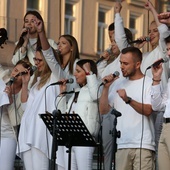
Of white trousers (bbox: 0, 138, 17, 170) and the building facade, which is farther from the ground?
the building facade

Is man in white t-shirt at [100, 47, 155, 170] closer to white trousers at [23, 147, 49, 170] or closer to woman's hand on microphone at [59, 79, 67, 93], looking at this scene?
woman's hand on microphone at [59, 79, 67, 93]

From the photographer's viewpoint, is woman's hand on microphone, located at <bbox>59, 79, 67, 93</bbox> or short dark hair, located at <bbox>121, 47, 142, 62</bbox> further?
woman's hand on microphone, located at <bbox>59, 79, 67, 93</bbox>

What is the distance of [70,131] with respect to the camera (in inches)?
378

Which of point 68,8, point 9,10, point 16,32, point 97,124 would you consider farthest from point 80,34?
point 97,124

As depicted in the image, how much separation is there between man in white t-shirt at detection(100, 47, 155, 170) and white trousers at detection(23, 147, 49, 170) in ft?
3.27

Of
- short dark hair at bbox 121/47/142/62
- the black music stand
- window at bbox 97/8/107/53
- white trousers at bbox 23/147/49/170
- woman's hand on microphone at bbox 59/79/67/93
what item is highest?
window at bbox 97/8/107/53

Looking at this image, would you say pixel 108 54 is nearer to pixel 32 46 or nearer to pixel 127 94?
pixel 32 46

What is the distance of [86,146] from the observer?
968 centimetres

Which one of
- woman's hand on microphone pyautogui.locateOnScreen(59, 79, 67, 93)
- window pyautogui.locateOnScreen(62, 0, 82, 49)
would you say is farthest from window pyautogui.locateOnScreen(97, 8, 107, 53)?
woman's hand on microphone pyautogui.locateOnScreen(59, 79, 67, 93)

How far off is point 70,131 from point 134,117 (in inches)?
31.4

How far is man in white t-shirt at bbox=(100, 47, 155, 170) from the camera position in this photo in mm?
9859

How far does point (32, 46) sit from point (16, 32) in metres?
0.74

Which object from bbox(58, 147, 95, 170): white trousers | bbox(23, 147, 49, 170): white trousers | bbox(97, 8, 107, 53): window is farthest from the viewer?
bbox(97, 8, 107, 53): window

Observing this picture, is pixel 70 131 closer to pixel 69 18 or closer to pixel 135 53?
pixel 135 53
